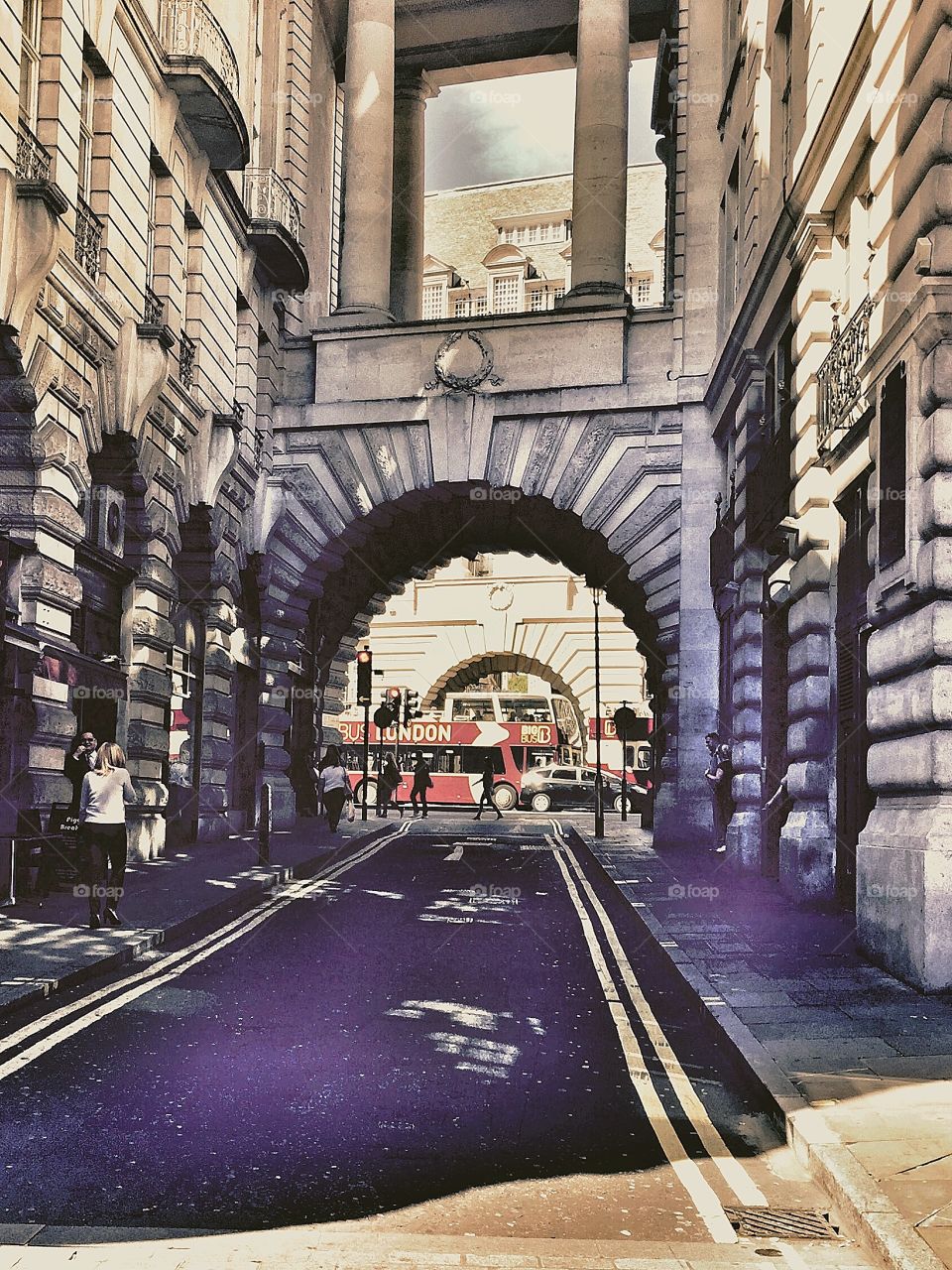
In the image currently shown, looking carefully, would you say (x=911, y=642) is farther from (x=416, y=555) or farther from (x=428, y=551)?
(x=416, y=555)

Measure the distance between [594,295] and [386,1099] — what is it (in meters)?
22.1

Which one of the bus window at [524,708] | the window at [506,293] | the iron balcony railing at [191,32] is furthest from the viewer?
the window at [506,293]

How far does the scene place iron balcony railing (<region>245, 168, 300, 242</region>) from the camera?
1036 inches

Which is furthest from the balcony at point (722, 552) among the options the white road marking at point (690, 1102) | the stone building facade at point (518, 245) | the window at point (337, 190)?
the stone building facade at point (518, 245)

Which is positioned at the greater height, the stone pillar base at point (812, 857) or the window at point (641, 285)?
the window at point (641, 285)

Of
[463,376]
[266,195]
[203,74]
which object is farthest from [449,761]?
[203,74]

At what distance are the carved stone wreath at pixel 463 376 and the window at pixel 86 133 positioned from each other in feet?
31.9

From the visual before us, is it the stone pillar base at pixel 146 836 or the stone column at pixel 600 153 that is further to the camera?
the stone column at pixel 600 153

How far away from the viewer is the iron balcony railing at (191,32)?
66.3 feet

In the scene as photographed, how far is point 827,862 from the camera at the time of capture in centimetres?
1457

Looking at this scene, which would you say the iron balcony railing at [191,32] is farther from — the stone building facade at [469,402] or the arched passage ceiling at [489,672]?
the arched passage ceiling at [489,672]

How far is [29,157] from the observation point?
48.6ft

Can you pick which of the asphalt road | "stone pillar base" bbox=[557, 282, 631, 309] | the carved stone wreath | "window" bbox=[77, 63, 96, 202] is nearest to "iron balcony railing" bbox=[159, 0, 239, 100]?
"window" bbox=[77, 63, 96, 202]

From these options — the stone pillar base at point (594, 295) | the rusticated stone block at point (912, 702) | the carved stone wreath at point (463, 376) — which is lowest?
the rusticated stone block at point (912, 702)
